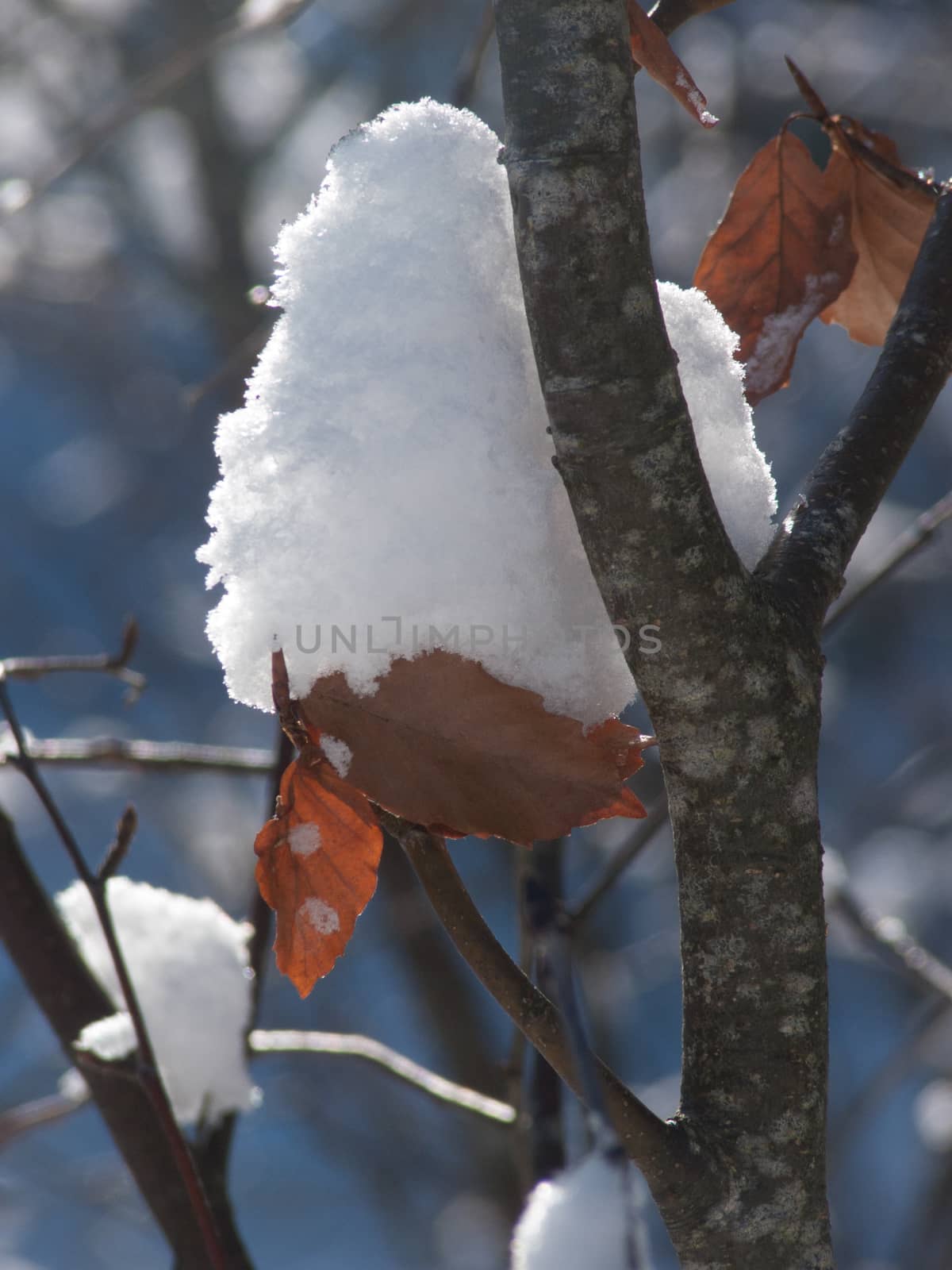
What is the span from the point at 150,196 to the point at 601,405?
2.99 m

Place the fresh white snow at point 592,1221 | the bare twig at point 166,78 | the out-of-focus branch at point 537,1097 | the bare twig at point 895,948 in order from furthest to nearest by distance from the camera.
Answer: the bare twig at point 895,948
the out-of-focus branch at point 537,1097
the bare twig at point 166,78
the fresh white snow at point 592,1221

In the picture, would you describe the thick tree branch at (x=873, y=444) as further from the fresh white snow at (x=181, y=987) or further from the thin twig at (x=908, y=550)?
the fresh white snow at (x=181, y=987)

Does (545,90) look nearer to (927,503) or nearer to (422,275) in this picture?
(422,275)

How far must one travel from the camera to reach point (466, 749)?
0.31 m

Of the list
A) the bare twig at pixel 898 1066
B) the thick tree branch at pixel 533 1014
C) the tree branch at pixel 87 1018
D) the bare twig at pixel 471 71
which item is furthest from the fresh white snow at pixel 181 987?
the bare twig at pixel 898 1066

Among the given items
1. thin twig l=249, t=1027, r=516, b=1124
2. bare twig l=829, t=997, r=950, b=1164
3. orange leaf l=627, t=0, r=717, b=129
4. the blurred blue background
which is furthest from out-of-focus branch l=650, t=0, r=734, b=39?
the blurred blue background

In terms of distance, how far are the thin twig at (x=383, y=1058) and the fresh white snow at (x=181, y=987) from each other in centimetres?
6

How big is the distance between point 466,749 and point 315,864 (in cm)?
6

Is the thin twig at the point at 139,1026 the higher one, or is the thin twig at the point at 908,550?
the thin twig at the point at 908,550

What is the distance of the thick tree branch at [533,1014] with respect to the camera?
0.30 metres

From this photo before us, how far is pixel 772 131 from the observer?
2.58 metres

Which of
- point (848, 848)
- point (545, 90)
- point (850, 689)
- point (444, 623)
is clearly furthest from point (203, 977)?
point (850, 689)

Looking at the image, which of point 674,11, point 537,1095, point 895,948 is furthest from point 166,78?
point 895,948

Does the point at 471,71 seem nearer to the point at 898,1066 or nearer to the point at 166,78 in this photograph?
the point at 166,78
